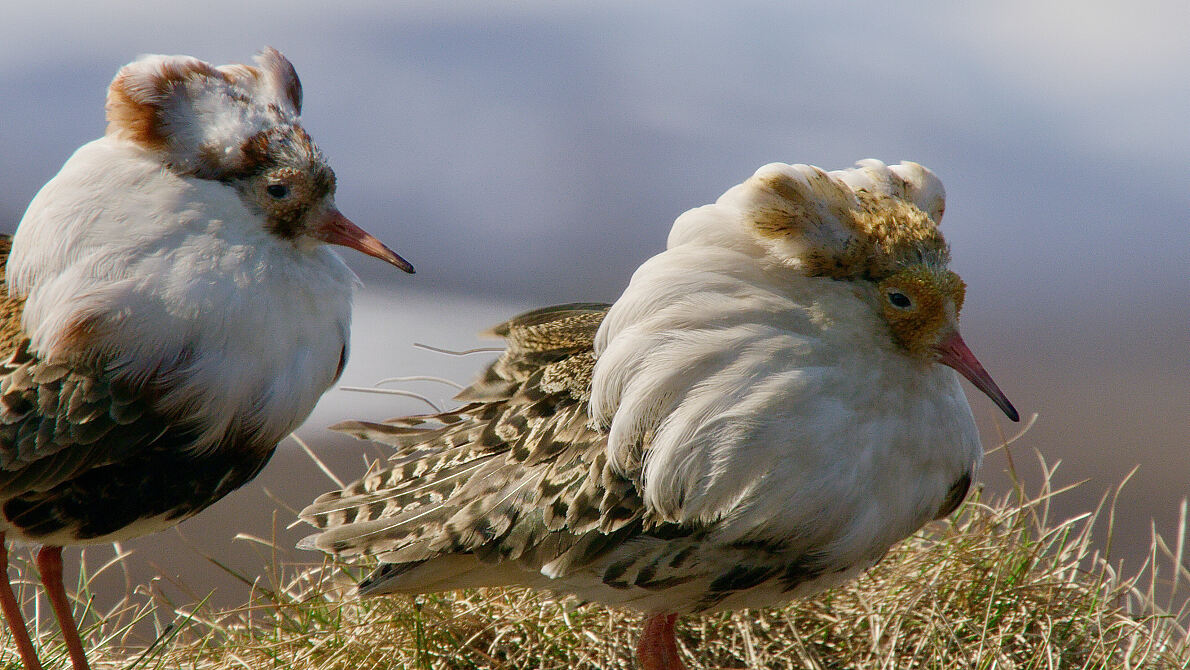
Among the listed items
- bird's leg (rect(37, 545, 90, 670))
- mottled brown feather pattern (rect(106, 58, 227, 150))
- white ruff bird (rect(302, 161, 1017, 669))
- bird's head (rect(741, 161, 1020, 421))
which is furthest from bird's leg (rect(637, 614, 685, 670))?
mottled brown feather pattern (rect(106, 58, 227, 150))

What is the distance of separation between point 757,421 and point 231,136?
1.06m

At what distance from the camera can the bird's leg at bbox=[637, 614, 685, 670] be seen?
7.09ft

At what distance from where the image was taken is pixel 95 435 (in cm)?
185

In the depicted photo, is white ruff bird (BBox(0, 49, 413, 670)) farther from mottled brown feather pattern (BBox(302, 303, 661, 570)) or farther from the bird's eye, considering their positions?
the bird's eye

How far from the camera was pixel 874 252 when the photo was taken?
1875 millimetres

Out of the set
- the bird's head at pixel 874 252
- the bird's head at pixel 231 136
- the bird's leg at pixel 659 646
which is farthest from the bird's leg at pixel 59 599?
the bird's head at pixel 874 252

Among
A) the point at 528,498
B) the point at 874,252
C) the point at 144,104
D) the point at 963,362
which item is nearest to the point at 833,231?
the point at 874,252

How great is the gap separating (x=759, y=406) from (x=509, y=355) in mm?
793

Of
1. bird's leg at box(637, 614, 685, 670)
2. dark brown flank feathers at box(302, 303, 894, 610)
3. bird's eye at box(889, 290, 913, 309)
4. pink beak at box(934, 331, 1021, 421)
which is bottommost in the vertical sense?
bird's leg at box(637, 614, 685, 670)

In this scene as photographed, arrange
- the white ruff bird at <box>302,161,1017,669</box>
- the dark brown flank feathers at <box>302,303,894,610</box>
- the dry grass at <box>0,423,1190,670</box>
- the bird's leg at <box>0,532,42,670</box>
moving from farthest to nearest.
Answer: the dry grass at <box>0,423,1190,670</box> → the bird's leg at <box>0,532,42,670</box> → the dark brown flank feathers at <box>302,303,894,610</box> → the white ruff bird at <box>302,161,1017,669</box>

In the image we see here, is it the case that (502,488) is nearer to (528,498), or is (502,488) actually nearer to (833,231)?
(528,498)

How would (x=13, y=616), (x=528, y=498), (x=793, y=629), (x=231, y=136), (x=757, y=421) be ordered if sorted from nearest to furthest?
(x=757, y=421) → (x=231, y=136) → (x=528, y=498) → (x=13, y=616) → (x=793, y=629)

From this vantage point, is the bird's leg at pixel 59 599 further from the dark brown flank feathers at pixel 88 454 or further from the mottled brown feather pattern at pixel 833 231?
the mottled brown feather pattern at pixel 833 231

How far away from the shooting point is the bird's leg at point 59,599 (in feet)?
7.14
